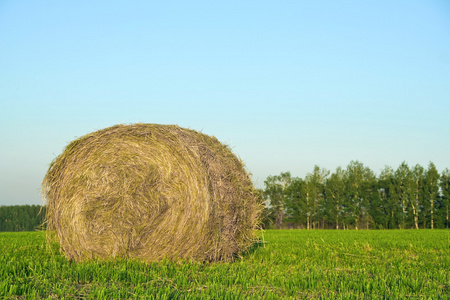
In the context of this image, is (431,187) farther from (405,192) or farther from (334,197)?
(334,197)

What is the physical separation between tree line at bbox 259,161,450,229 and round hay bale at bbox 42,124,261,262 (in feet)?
151

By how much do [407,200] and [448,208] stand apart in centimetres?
502

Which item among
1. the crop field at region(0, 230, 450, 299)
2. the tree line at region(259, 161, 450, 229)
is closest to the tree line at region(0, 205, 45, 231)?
the tree line at region(259, 161, 450, 229)

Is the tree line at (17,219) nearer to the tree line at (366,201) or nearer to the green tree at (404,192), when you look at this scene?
the tree line at (366,201)

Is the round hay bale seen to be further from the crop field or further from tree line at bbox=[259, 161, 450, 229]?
tree line at bbox=[259, 161, 450, 229]

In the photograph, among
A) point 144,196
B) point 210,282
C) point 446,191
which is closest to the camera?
point 210,282

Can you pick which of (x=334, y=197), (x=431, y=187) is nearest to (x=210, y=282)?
(x=334, y=197)

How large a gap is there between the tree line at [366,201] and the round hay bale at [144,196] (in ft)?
151

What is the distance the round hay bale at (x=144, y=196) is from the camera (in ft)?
25.7

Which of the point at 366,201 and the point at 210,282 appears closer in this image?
the point at 210,282

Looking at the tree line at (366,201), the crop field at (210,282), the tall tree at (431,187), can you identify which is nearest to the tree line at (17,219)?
the tree line at (366,201)

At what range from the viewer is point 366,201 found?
190 ft

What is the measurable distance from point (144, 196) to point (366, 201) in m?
55.0

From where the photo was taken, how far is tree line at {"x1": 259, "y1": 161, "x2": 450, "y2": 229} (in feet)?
180
